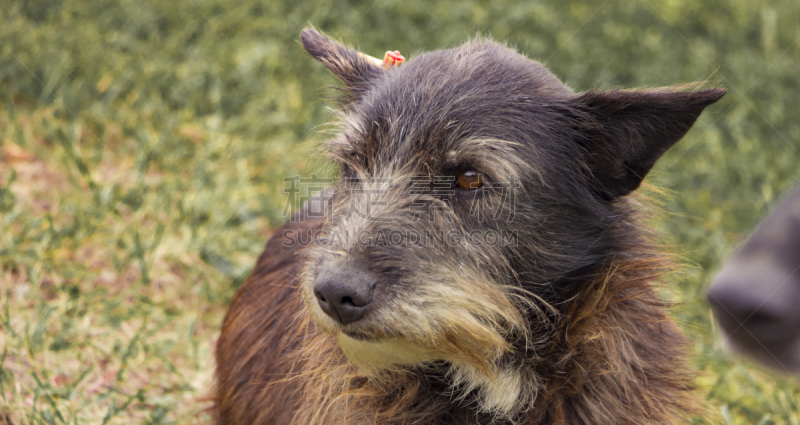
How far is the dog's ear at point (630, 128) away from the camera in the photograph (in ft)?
8.96

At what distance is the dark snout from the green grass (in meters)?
0.24

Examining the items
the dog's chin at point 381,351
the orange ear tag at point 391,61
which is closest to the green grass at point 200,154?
the orange ear tag at point 391,61

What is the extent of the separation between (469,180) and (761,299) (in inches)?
72.1

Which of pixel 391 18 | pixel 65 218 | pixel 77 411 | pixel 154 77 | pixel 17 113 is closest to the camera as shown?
pixel 77 411

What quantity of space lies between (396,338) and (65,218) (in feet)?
12.1

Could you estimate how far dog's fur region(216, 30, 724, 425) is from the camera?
273 centimetres

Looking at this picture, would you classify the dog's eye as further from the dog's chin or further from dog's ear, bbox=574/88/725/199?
dog's ear, bbox=574/88/725/199

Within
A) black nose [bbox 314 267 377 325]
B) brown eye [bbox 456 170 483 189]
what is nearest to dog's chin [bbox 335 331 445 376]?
black nose [bbox 314 267 377 325]

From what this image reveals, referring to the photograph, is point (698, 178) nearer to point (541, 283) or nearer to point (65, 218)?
point (541, 283)

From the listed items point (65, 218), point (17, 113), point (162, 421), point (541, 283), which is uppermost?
point (17, 113)

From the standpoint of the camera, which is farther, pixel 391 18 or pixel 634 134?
pixel 391 18

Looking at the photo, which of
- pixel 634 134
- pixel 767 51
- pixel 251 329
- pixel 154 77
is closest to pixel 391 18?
pixel 154 77

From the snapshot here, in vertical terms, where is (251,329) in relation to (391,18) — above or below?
below

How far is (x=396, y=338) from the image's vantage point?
102 inches
